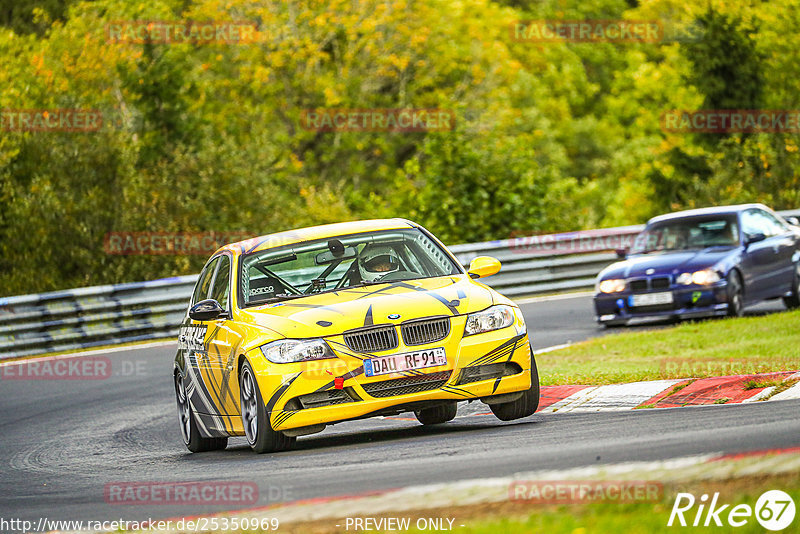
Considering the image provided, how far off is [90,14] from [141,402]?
2666 cm

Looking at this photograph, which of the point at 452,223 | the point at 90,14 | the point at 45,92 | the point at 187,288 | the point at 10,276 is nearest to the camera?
the point at 187,288

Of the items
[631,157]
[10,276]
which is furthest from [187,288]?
[631,157]

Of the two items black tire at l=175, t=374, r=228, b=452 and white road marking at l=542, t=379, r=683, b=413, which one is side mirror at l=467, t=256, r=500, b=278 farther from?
black tire at l=175, t=374, r=228, b=452

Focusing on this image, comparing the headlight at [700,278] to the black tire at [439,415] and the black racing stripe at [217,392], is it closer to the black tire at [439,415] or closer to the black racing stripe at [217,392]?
the black tire at [439,415]

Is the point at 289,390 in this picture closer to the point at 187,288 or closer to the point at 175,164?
the point at 187,288

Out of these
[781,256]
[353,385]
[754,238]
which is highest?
[353,385]

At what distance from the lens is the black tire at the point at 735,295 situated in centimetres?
1792

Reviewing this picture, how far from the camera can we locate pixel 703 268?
18.0m

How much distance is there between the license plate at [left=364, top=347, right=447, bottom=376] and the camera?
9367 millimetres

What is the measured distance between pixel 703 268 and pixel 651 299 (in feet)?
2.61

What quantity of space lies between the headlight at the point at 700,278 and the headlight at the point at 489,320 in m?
8.55

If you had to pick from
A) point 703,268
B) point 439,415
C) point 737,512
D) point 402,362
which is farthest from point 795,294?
point 737,512

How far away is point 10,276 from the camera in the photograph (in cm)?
2592

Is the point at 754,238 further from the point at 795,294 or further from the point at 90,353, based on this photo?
the point at 90,353
